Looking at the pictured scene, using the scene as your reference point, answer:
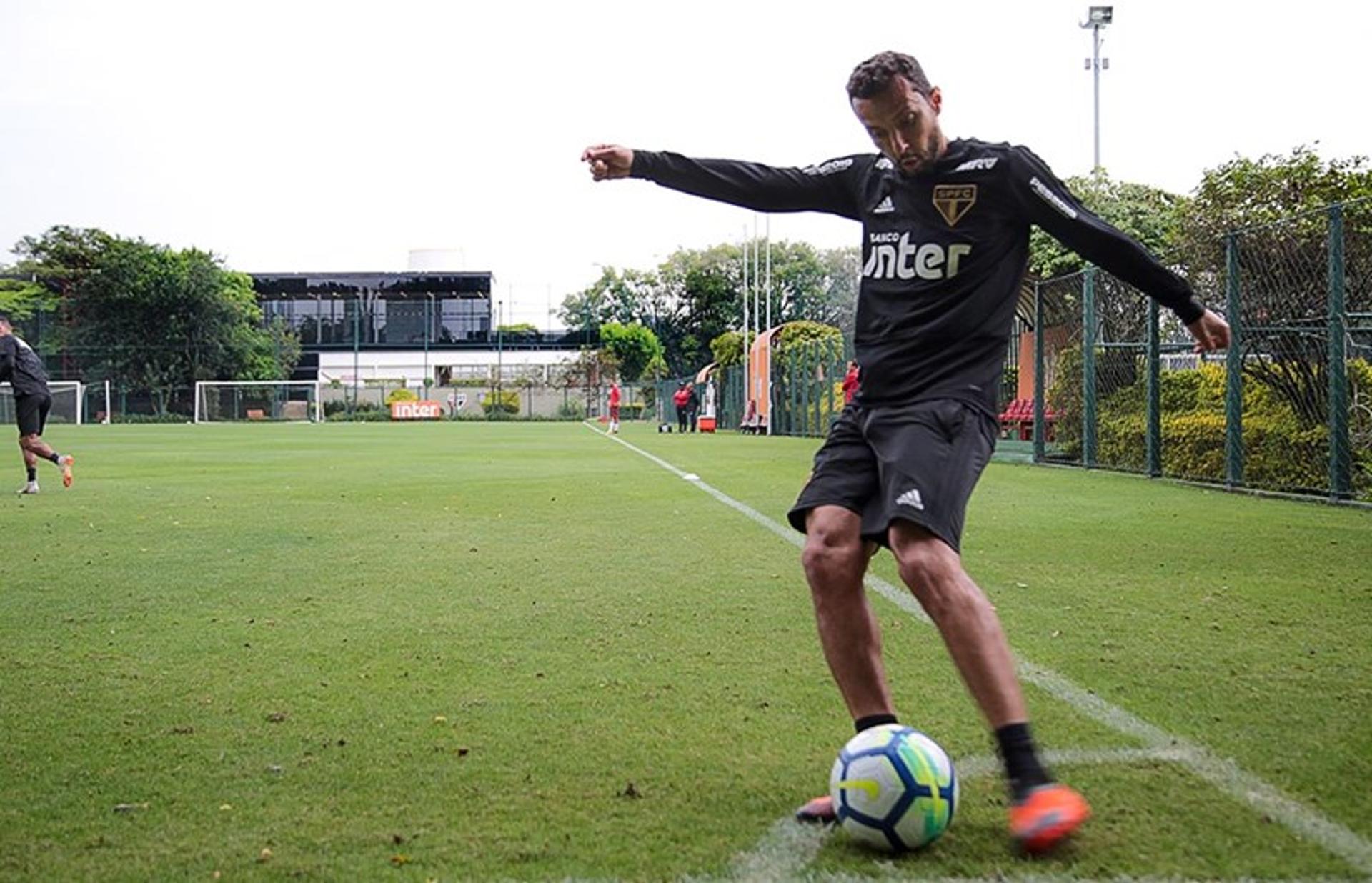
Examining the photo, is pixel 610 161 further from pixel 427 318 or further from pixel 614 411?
pixel 427 318

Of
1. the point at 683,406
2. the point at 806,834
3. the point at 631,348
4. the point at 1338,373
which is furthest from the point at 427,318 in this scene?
the point at 806,834

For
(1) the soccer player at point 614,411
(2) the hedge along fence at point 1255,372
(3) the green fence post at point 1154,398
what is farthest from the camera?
(1) the soccer player at point 614,411

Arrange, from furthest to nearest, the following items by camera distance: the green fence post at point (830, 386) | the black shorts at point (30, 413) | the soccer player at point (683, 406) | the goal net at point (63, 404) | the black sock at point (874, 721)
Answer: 1. the goal net at point (63, 404)
2. the soccer player at point (683, 406)
3. the green fence post at point (830, 386)
4. the black shorts at point (30, 413)
5. the black sock at point (874, 721)

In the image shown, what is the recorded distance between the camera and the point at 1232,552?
9281mm

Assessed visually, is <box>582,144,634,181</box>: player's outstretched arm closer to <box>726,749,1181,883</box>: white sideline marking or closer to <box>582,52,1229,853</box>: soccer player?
<box>582,52,1229,853</box>: soccer player

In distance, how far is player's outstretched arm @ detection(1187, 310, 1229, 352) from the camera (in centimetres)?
393

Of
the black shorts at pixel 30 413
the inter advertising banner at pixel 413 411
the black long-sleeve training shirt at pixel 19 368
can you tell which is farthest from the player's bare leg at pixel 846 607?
the inter advertising banner at pixel 413 411

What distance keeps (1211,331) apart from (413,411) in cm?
7255

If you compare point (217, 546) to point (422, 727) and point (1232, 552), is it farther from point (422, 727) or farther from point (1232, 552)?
point (1232, 552)

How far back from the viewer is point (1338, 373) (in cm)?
1286

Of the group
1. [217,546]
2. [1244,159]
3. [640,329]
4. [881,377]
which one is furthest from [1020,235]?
[640,329]

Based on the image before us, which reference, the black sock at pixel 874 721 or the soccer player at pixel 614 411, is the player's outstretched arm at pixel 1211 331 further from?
the soccer player at pixel 614 411

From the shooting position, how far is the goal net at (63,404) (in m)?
64.3

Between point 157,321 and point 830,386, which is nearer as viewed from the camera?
point 830,386
